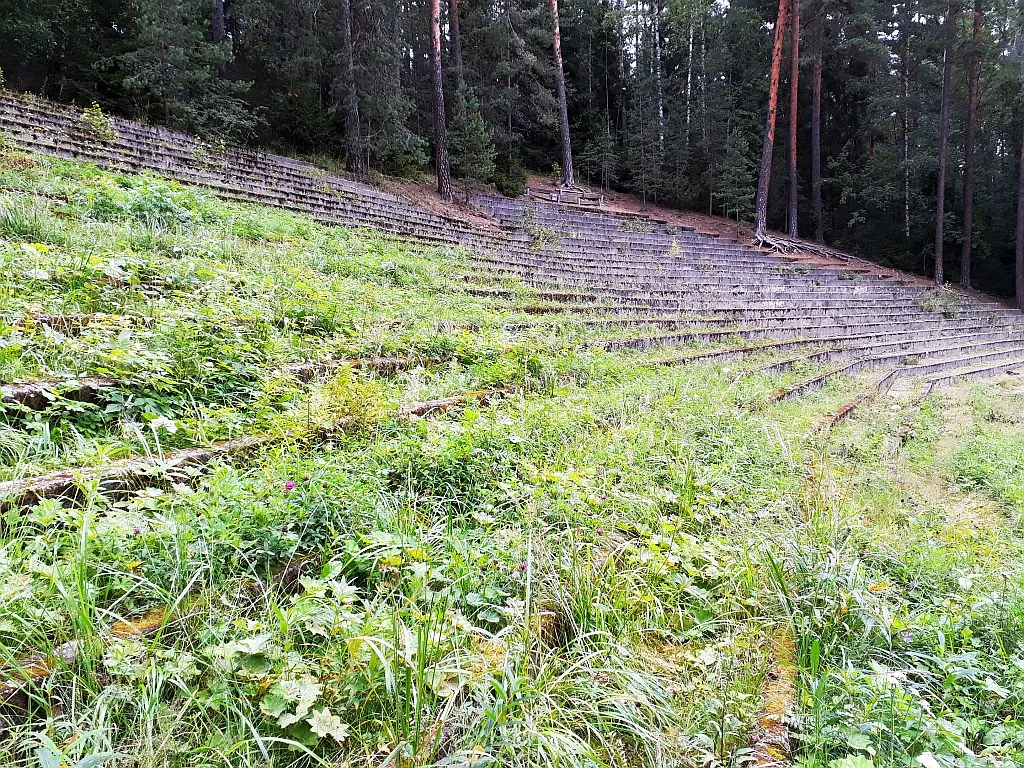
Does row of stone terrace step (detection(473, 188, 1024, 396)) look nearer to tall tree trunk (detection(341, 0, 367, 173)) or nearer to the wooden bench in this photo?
the wooden bench

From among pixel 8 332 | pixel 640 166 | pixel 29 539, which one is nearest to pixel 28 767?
pixel 29 539

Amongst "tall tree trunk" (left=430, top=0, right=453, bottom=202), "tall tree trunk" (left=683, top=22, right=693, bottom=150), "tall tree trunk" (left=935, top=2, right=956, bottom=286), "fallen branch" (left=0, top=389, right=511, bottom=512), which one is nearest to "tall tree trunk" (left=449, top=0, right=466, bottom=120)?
"tall tree trunk" (left=430, top=0, right=453, bottom=202)

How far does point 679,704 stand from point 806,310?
11.1 m

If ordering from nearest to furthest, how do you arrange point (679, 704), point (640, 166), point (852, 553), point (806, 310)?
point (679, 704), point (852, 553), point (806, 310), point (640, 166)

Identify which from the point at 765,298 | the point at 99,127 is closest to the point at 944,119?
the point at 765,298

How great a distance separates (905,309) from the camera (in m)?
13.3

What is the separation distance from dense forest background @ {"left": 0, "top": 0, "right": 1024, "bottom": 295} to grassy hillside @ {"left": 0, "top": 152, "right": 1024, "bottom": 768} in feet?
36.3

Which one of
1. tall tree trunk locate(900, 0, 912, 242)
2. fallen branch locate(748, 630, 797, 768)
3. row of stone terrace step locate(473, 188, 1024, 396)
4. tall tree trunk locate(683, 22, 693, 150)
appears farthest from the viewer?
tall tree trunk locate(683, 22, 693, 150)

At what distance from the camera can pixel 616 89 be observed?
28344 millimetres

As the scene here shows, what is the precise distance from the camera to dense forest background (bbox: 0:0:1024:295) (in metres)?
13.6

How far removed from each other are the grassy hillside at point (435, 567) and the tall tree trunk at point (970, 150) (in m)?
19.9

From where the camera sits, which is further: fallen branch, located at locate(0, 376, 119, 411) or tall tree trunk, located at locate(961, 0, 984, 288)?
tall tree trunk, located at locate(961, 0, 984, 288)

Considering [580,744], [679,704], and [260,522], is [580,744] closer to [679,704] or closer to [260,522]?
[679,704]

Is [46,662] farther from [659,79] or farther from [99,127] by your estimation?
[659,79]
